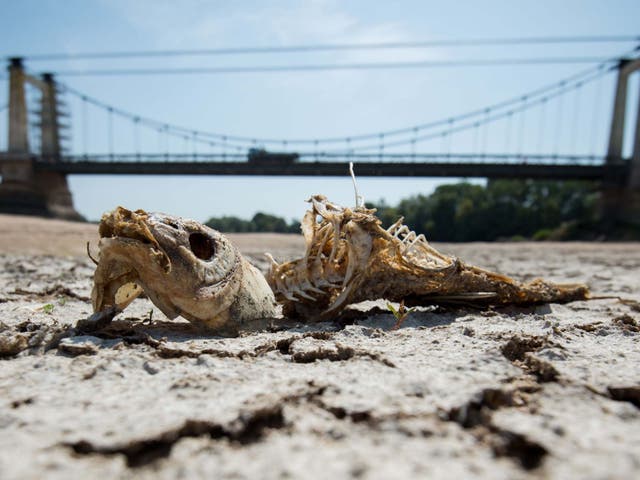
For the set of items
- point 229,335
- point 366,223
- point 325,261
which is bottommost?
point 229,335

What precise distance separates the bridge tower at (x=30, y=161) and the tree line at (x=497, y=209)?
2139cm

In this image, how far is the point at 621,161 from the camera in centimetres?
2448

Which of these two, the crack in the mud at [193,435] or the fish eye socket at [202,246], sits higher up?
the fish eye socket at [202,246]

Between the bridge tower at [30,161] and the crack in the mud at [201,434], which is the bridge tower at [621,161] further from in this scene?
the bridge tower at [30,161]

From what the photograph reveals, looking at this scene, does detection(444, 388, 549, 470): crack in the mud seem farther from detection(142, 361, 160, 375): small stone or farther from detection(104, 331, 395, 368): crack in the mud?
detection(142, 361, 160, 375): small stone

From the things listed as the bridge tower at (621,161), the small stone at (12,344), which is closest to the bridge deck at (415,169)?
the bridge tower at (621,161)

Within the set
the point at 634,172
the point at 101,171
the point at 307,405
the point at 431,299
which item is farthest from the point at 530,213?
the point at 307,405

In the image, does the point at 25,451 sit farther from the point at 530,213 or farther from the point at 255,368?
the point at 530,213

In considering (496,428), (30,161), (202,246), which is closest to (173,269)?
(202,246)

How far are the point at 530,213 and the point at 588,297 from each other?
1286 inches

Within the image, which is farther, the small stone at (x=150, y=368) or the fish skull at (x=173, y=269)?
the fish skull at (x=173, y=269)

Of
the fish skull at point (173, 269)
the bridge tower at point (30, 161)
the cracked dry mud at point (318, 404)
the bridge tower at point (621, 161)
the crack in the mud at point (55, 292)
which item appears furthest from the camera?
the bridge tower at point (30, 161)

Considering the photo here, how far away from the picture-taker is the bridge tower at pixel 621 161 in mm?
22609

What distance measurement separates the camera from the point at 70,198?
29531 mm
